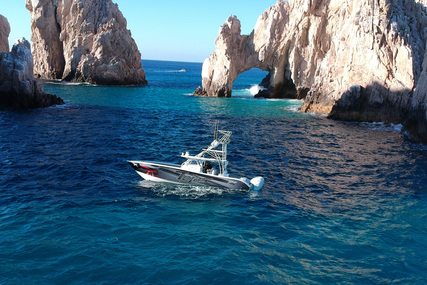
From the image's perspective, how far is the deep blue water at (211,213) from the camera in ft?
49.2

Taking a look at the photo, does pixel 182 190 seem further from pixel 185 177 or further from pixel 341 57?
pixel 341 57

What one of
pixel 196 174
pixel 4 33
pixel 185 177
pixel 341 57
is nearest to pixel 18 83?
pixel 4 33

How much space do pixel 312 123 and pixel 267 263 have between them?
35.1 m

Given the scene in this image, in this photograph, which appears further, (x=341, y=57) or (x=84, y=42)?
(x=84, y=42)

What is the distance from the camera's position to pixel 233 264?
15.4 m

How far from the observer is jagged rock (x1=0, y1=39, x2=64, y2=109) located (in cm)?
5076

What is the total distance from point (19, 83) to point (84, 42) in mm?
41600

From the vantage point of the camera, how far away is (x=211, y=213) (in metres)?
20.4

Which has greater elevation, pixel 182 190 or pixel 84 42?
pixel 84 42

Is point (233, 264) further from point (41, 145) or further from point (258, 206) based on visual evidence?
point (41, 145)

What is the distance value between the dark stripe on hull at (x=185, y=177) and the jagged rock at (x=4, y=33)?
59.5m

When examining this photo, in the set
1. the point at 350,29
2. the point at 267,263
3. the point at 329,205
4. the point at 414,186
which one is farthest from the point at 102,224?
the point at 350,29

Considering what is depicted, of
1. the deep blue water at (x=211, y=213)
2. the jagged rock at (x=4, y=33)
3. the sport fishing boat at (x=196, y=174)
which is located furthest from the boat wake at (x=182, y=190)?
the jagged rock at (x=4, y=33)

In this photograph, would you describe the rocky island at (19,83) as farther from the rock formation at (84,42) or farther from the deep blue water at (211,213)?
the rock formation at (84,42)
